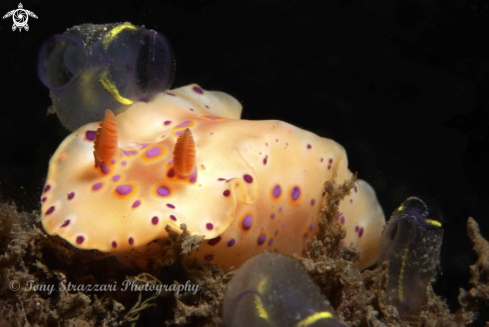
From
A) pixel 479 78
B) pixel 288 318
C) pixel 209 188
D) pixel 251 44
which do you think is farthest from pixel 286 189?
pixel 479 78

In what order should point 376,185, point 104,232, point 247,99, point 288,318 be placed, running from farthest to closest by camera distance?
point 376,185 → point 247,99 → point 104,232 → point 288,318

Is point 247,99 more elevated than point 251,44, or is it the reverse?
point 251,44

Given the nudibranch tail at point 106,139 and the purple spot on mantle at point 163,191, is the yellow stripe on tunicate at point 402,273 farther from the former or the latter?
the nudibranch tail at point 106,139

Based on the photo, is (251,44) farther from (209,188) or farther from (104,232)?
(104,232)

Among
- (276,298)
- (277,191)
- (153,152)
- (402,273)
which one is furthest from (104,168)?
(402,273)

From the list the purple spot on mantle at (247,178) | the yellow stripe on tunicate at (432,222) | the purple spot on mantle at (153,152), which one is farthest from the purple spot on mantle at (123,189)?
the yellow stripe on tunicate at (432,222)

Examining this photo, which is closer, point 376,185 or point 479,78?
point 479,78

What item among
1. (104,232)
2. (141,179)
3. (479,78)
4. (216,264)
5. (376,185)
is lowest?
(376,185)

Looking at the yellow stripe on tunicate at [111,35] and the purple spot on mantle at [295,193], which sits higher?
the yellow stripe on tunicate at [111,35]
